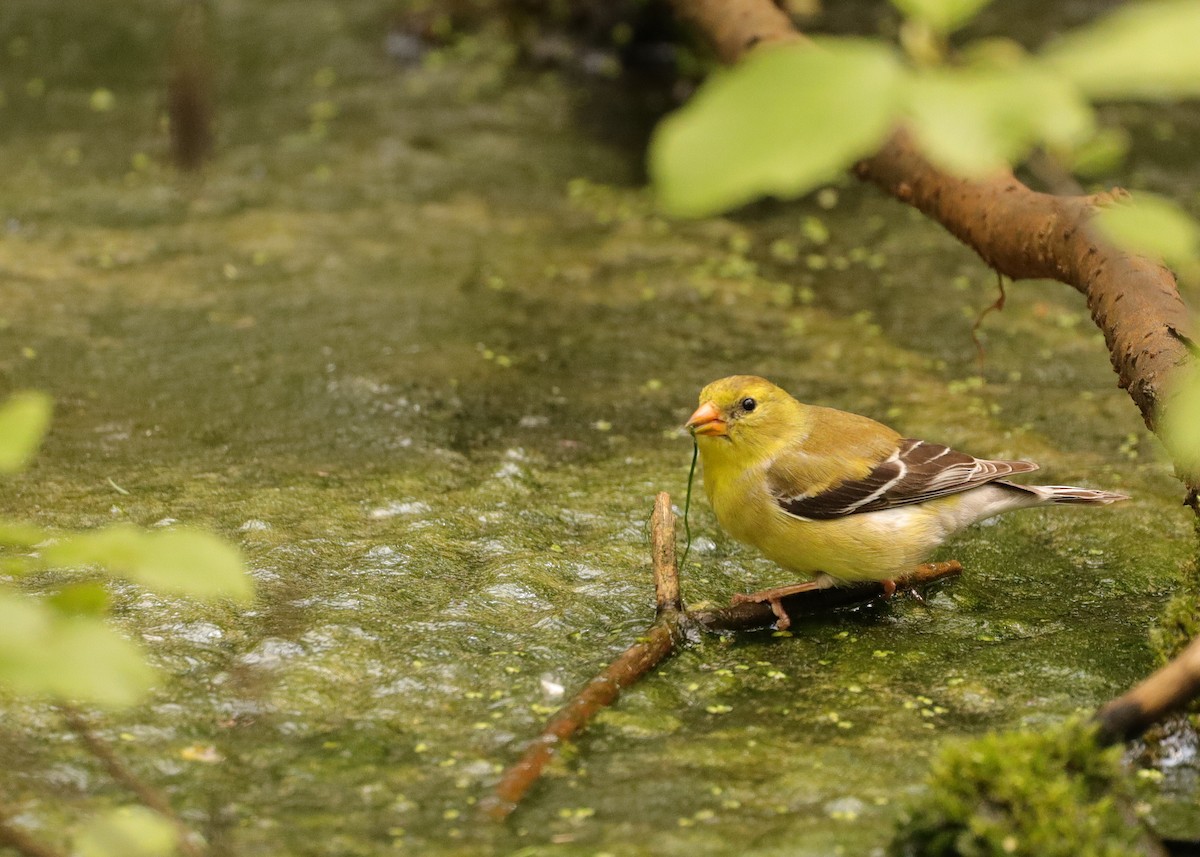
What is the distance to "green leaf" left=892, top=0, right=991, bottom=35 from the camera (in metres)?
1.40

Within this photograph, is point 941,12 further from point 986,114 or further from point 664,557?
point 664,557

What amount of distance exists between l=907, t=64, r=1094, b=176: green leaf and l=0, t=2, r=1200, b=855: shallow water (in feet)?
7.29

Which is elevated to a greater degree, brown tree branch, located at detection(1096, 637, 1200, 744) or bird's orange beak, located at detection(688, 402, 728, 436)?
bird's orange beak, located at detection(688, 402, 728, 436)

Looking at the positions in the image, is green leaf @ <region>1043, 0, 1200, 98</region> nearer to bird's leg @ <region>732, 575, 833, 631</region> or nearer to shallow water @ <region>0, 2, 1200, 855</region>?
shallow water @ <region>0, 2, 1200, 855</region>

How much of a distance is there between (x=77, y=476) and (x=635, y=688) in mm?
2823

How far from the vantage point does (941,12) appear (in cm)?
141

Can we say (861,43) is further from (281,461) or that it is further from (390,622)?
(281,461)

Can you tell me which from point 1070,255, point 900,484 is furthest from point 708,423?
point 1070,255

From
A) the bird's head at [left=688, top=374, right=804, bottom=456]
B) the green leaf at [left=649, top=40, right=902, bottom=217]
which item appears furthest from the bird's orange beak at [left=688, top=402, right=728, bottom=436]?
the green leaf at [left=649, top=40, right=902, bottom=217]

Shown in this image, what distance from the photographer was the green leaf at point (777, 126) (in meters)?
1.25

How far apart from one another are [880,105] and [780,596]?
3469 mm

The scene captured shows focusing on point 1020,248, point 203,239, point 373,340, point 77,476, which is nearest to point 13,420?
point 77,476

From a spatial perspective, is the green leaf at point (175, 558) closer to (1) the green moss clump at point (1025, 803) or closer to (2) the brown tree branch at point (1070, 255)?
(1) the green moss clump at point (1025, 803)

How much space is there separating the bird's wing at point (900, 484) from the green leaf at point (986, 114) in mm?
3379
